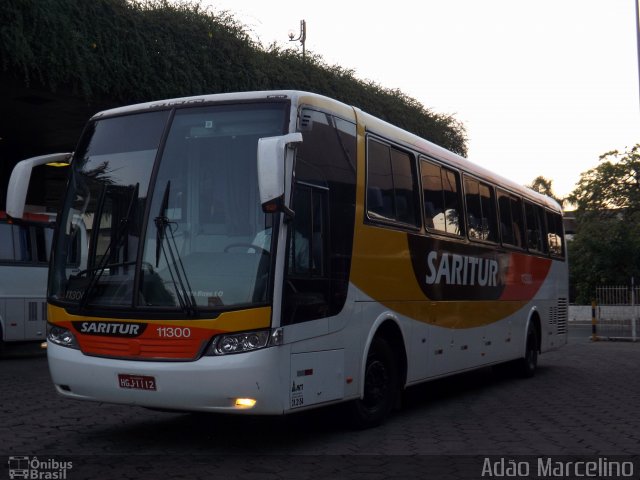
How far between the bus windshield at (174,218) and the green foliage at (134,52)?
907 cm

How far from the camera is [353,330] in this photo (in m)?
8.62

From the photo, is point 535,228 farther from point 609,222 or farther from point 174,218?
point 609,222

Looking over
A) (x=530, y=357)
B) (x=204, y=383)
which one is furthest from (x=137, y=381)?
(x=530, y=357)

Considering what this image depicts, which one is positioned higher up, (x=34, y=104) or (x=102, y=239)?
(x=34, y=104)

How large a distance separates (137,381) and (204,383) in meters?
0.64

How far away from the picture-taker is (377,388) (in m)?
9.25

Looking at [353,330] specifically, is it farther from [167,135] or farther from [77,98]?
[77,98]

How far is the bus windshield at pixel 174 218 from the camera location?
24.5ft

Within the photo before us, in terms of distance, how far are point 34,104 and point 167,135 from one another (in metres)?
13.3

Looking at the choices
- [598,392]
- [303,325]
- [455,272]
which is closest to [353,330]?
[303,325]

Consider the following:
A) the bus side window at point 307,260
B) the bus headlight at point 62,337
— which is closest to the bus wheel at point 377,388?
the bus side window at point 307,260

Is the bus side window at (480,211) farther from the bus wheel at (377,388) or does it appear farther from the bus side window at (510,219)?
the bus wheel at (377,388)

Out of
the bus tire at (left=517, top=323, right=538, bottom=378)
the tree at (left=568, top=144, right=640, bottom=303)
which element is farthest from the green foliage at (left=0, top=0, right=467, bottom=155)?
A: the tree at (left=568, top=144, right=640, bottom=303)

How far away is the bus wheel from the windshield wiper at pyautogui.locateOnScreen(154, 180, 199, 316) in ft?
7.31
